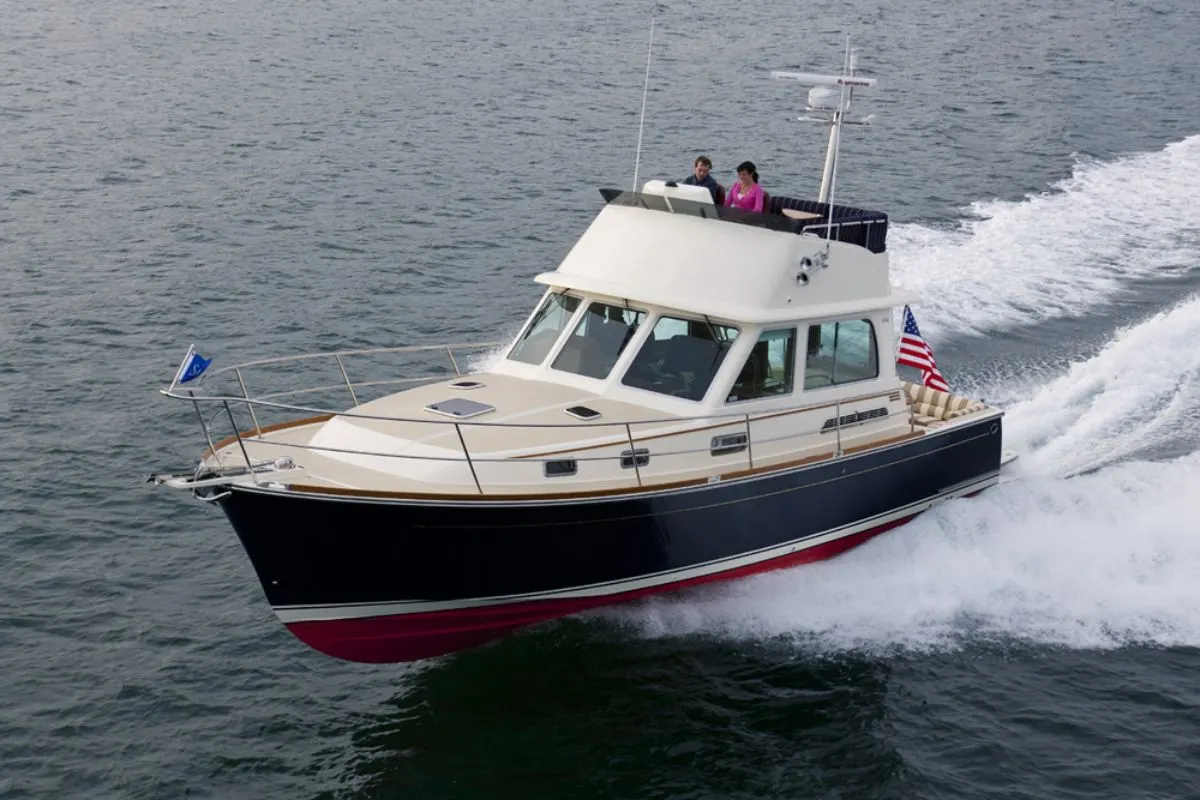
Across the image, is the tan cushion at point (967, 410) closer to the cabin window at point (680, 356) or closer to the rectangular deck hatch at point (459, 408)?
the cabin window at point (680, 356)

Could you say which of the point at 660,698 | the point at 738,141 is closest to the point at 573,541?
the point at 660,698

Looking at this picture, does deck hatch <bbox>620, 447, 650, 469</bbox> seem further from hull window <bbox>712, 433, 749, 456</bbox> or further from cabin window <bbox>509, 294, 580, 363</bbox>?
cabin window <bbox>509, 294, 580, 363</bbox>

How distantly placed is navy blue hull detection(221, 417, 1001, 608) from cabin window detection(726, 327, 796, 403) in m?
0.85

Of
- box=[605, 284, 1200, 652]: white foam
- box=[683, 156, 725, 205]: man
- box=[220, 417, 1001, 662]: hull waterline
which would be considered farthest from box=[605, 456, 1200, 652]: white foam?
box=[683, 156, 725, 205]: man

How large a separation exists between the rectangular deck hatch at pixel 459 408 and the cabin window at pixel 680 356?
58.6 inches

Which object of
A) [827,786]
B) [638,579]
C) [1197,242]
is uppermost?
[1197,242]

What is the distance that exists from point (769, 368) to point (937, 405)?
318 centimetres

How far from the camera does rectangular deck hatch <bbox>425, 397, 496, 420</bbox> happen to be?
44.7ft

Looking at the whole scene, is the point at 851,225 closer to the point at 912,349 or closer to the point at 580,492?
the point at 912,349

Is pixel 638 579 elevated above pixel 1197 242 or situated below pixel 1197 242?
below

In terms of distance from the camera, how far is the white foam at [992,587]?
1445 centimetres

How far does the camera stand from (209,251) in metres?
25.5

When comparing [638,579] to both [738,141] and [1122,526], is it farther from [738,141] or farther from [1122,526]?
[738,141]

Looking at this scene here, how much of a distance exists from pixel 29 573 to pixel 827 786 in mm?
8640
